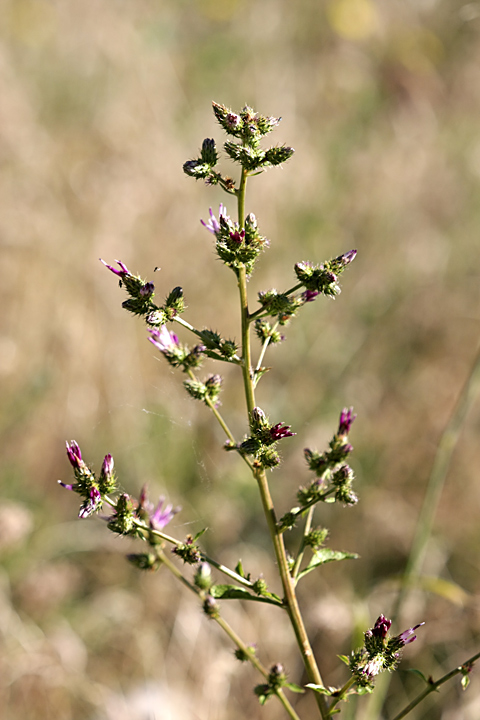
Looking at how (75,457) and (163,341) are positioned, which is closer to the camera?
(75,457)

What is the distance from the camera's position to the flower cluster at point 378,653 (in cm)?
170

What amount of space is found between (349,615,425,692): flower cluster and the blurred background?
85 cm

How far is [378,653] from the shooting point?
1.75 meters

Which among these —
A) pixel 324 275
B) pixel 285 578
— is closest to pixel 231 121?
pixel 324 275

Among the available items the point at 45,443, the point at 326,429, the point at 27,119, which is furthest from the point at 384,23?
the point at 45,443

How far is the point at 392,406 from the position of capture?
5473 millimetres

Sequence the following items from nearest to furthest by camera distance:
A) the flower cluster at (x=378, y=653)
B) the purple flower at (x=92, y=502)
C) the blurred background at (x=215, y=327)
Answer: the flower cluster at (x=378, y=653)
the purple flower at (x=92, y=502)
the blurred background at (x=215, y=327)

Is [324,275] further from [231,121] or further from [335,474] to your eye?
[335,474]

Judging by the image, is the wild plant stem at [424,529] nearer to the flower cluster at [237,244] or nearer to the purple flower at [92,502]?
the purple flower at [92,502]

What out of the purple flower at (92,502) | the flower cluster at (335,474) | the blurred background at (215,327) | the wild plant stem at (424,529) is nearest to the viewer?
the purple flower at (92,502)

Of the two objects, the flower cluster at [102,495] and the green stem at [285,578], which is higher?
the flower cluster at [102,495]

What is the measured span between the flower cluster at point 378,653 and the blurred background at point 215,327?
854 mm

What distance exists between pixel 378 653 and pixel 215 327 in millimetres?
4461

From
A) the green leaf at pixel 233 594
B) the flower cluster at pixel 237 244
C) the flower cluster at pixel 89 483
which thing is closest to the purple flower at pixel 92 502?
the flower cluster at pixel 89 483
